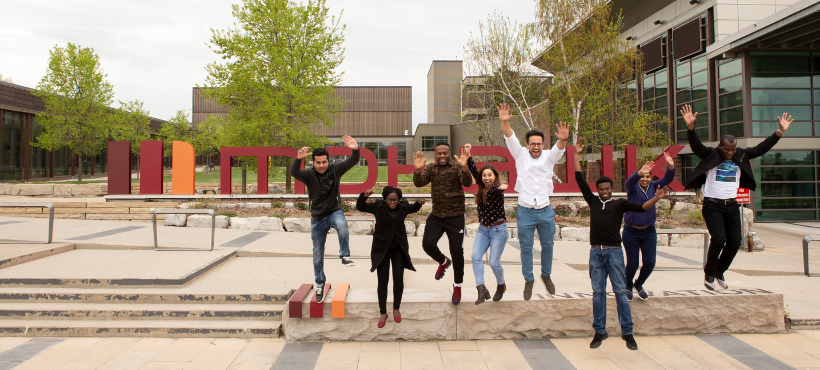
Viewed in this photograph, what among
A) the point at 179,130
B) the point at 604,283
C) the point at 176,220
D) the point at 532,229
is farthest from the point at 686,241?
the point at 179,130

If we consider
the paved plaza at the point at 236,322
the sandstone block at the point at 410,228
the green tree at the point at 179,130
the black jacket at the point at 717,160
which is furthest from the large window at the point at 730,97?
the green tree at the point at 179,130

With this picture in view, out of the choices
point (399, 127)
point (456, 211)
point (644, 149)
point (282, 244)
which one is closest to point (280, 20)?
point (282, 244)

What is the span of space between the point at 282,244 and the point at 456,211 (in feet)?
19.2

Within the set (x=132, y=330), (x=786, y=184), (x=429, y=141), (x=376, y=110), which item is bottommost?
(x=132, y=330)

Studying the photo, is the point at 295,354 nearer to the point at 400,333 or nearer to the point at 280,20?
the point at 400,333

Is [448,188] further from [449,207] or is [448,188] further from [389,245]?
[389,245]

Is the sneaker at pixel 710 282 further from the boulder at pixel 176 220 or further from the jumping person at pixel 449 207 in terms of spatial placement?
the boulder at pixel 176 220

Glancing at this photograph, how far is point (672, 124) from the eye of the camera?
2230 centimetres

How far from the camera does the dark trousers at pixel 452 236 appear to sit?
180 inches

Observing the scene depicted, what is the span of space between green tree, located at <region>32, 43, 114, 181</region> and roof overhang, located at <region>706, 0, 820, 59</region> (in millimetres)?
35596

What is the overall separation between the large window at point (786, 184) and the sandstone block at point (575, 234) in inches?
522

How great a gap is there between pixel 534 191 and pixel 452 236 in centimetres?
106

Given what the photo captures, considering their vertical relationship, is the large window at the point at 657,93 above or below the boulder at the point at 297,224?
above

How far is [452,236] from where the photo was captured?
15.1ft
